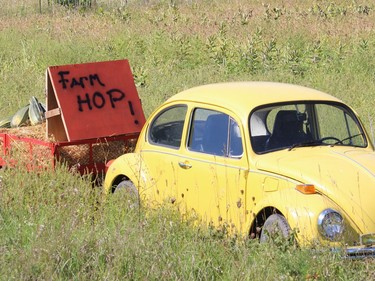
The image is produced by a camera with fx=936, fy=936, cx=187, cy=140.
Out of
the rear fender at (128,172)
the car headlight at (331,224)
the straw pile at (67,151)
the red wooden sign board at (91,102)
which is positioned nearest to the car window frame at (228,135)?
the rear fender at (128,172)

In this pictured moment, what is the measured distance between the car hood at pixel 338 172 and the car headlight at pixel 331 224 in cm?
15

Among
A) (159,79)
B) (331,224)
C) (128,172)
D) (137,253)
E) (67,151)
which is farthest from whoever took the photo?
(159,79)

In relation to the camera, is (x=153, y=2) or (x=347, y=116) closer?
(x=347, y=116)

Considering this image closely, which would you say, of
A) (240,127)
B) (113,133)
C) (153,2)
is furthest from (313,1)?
(240,127)

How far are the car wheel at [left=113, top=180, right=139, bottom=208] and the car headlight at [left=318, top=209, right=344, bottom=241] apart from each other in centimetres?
168

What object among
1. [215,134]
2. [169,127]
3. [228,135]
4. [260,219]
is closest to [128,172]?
[169,127]

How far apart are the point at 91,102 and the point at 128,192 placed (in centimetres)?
237

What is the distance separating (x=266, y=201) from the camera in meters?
7.25

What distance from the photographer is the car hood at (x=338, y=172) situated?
704 cm

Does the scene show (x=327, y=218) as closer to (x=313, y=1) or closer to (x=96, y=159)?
(x=96, y=159)

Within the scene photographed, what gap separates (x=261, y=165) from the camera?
7.62 meters

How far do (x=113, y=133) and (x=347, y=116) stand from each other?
122 inches

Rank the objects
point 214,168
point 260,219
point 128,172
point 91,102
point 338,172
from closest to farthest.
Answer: point 338,172 → point 260,219 → point 214,168 → point 128,172 → point 91,102

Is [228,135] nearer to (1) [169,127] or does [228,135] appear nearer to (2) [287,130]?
(2) [287,130]
